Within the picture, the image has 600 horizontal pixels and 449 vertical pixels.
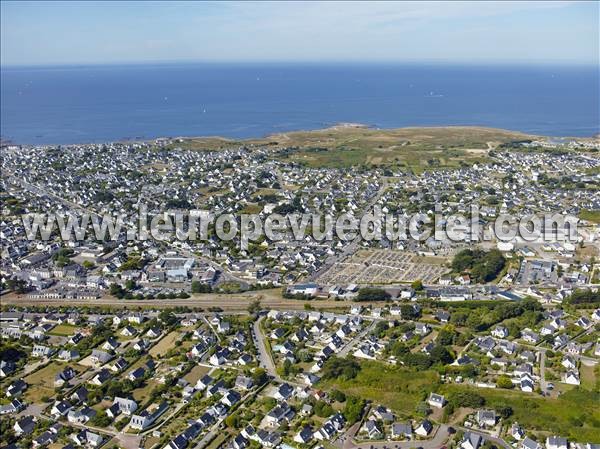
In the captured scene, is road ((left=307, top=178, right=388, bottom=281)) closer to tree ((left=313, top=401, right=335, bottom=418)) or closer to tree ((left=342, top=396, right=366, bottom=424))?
tree ((left=342, top=396, right=366, bottom=424))

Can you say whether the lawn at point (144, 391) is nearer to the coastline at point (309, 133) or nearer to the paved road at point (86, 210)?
the paved road at point (86, 210)

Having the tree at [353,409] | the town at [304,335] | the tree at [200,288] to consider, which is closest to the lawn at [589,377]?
the town at [304,335]

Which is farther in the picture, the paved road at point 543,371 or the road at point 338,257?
the road at point 338,257

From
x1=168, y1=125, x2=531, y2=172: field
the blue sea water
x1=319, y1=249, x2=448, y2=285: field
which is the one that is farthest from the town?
the blue sea water

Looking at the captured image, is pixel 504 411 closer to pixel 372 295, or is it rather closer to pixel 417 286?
pixel 372 295

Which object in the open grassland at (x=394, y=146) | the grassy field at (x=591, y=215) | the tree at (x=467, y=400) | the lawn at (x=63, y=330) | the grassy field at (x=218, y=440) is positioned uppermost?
the open grassland at (x=394, y=146)

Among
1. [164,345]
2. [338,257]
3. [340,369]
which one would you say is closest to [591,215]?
[338,257]
